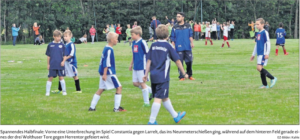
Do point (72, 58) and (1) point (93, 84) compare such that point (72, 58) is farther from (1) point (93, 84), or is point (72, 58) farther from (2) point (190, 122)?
(2) point (190, 122)

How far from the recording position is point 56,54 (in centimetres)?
1246

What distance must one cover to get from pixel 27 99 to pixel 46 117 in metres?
2.91

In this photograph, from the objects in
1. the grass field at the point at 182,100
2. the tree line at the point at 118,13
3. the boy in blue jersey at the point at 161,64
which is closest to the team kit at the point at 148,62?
the boy in blue jersey at the point at 161,64

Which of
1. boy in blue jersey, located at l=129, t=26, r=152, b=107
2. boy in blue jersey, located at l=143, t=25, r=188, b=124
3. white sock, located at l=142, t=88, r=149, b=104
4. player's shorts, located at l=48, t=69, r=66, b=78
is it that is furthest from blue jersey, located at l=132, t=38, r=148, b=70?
player's shorts, located at l=48, t=69, r=66, b=78

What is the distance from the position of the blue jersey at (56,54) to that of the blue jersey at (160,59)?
15.9 ft

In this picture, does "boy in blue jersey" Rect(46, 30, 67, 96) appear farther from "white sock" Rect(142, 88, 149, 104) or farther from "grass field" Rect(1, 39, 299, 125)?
"white sock" Rect(142, 88, 149, 104)

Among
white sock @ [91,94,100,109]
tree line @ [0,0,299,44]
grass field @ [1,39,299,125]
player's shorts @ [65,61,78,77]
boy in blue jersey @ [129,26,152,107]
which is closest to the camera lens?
grass field @ [1,39,299,125]

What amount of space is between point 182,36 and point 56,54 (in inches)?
191

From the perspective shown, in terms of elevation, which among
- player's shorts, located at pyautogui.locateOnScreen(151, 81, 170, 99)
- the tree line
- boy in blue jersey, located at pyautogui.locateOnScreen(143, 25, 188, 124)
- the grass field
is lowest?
the grass field

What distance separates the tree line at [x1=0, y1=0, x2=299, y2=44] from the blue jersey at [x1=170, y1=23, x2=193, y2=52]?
141ft

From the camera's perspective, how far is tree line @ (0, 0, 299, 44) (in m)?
61.8

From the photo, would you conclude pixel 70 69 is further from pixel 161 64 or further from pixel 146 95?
pixel 161 64

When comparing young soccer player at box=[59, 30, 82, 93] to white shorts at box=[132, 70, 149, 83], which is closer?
white shorts at box=[132, 70, 149, 83]

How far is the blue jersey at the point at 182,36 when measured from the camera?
15711mm
